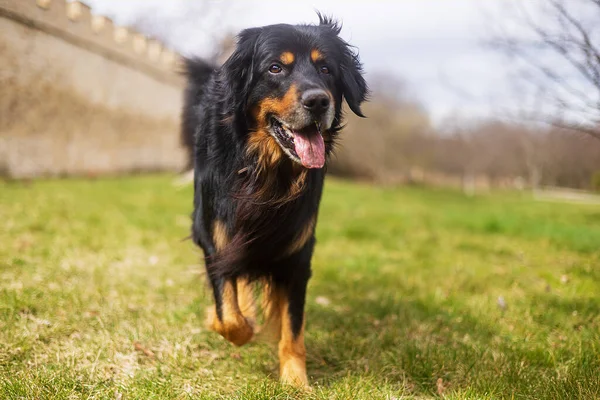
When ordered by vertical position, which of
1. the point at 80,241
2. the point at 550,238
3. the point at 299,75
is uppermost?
the point at 299,75

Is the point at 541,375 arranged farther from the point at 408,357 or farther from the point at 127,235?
the point at 127,235

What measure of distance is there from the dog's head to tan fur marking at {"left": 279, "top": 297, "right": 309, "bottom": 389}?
2.86 feet

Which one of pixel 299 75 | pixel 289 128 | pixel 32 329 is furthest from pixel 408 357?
pixel 32 329

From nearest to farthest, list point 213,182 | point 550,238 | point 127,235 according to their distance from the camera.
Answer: point 213,182, point 127,235, point 550,238

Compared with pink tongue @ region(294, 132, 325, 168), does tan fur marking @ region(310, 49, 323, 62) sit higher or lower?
higher

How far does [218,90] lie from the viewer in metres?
2.79

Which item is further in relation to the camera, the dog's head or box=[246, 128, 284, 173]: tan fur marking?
box=[246, 128, 284, 173]: tan fur marking

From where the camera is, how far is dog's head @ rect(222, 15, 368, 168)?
7.98ft

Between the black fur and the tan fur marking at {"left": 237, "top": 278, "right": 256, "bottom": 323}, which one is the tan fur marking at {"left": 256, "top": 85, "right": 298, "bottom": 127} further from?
the tan fur marking at {"left": 237, "top": 278, "right": 256, "bottom": 323}

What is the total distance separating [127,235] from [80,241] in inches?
27.0

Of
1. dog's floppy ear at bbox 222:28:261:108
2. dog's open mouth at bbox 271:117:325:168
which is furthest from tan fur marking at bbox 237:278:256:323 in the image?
dog's floppy ear at bbox 222:28:261:108

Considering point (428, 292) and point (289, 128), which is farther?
point (428, 292)

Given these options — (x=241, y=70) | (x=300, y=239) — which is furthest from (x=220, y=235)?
(x=241, y=70)

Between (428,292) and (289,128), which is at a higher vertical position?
(289,128)
